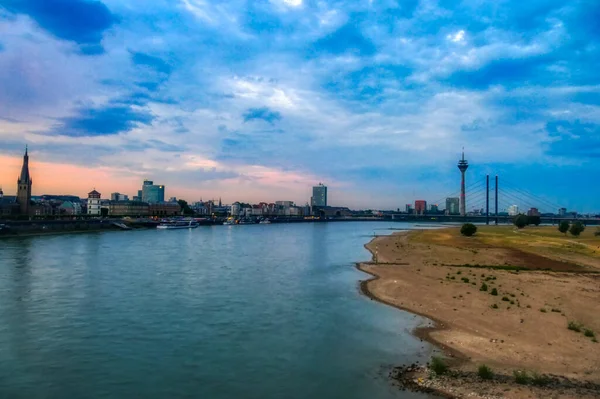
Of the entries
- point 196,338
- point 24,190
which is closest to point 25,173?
point 24,190

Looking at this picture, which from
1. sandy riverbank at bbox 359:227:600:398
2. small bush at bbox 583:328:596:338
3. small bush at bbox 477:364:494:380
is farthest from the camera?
small bush at bbox 583:328:596:338

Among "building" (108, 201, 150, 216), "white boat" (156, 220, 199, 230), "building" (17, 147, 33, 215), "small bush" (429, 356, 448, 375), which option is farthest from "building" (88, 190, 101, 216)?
"small bush" (429, 356, 448, 375)

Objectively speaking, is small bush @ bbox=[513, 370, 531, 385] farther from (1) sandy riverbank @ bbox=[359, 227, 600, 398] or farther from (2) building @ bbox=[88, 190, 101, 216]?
(2) building @ bbox=[88, 190, 101, 216]

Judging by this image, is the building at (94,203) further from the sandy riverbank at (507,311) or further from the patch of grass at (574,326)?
the patch of grass at (574,326)

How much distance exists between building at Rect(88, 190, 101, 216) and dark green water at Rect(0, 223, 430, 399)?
158877 mm

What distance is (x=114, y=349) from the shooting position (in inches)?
718

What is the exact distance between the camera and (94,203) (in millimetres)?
186125

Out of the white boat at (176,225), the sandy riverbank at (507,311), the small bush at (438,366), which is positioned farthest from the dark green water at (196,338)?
the white boat at (176,225)

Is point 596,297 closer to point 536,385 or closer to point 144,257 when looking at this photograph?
point 536,385

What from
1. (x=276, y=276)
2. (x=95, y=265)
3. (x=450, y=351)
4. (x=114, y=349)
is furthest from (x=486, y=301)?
(x=95, y=265)

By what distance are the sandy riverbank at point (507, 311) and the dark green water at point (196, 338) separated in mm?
2051

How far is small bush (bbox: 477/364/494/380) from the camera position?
14484 millimetres

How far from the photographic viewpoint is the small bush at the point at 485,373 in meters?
14.5

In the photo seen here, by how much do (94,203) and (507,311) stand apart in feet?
630
